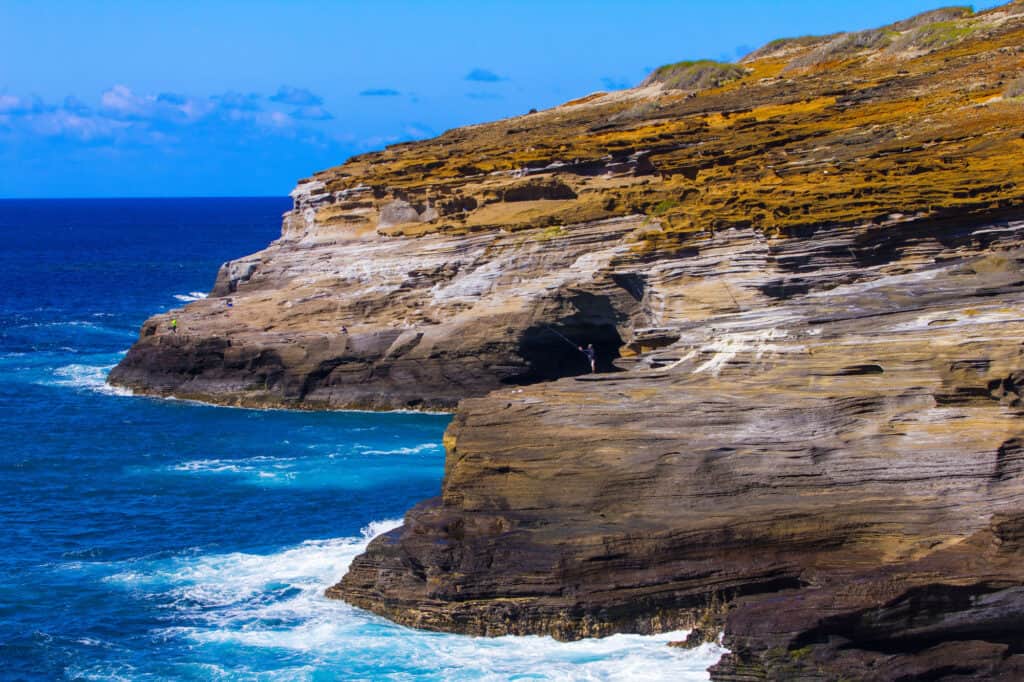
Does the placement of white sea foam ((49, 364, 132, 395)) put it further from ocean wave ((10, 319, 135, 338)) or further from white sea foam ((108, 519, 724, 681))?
white sea foam ((108, 519, 724, 681))

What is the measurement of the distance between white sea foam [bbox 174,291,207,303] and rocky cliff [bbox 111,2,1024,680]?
2955 cm

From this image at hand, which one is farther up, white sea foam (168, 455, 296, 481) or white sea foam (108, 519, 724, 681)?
white sea foam (168, 455, 296, 481)

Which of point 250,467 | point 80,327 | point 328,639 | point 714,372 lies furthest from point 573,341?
point 80,327

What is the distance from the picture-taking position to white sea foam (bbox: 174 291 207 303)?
8605 cm

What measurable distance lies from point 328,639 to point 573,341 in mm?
22106

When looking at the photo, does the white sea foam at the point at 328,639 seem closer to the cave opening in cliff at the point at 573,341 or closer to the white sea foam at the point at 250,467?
the white sea foam at the point at 250,467

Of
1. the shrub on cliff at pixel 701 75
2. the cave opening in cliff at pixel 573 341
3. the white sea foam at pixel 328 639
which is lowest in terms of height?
the white sea foam at pixel 328 639

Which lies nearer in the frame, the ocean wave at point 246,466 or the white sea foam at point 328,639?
the white sea foam at point 328,639

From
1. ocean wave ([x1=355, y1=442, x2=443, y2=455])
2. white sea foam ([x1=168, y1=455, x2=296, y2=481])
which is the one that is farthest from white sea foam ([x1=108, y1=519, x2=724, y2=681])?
ocean wave ([x1=355, y1=442, x2=443, y2=455])

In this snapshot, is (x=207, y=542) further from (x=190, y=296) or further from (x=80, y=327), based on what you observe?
(x=190, y=296)

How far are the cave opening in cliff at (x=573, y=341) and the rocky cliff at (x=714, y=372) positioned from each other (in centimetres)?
12

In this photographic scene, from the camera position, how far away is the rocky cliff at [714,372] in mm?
25562

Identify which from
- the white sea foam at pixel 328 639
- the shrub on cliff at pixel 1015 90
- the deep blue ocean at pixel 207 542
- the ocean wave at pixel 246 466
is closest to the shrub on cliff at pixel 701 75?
the shrub on cliff at pixel 1015 90

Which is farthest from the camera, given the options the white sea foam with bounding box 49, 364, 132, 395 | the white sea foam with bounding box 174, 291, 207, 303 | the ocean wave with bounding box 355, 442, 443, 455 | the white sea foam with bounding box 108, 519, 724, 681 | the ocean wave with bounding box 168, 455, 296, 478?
the white sea foam with bounding box 174, 291, 207, 303
